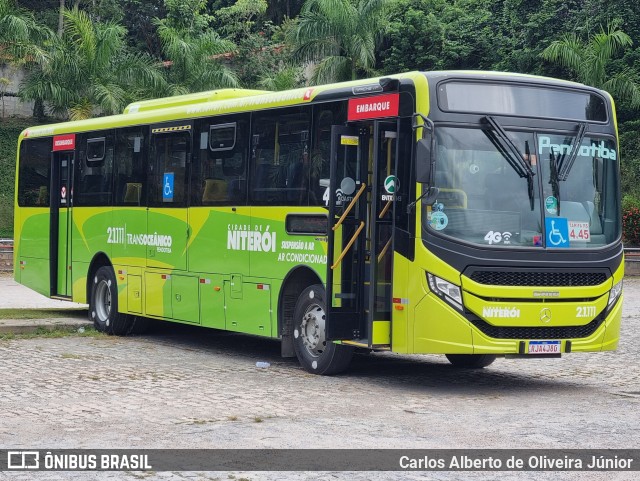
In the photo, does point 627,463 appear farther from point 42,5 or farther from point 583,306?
point 42,5

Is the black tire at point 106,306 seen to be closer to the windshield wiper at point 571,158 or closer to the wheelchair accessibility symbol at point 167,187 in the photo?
the wheelchair accessibility symbol at point 167,187

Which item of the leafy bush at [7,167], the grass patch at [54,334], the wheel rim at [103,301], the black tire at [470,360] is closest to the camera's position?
the black tire at [470,360]

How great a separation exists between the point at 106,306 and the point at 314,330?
594 cm

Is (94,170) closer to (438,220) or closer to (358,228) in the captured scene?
(358,228)

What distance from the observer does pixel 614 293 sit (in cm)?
1281

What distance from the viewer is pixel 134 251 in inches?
695

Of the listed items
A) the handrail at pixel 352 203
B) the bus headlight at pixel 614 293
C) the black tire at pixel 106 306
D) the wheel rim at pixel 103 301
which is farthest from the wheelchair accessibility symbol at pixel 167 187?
the bus headlight at pixel 614 293

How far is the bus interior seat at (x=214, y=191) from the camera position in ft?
50.4

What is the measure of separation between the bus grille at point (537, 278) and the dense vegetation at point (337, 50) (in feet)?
82.1

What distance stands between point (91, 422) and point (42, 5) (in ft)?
154

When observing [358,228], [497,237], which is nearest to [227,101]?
[358,228]

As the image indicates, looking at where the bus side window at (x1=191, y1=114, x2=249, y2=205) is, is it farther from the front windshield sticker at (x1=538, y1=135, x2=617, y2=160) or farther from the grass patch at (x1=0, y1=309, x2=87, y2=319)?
the grass patch at (x1=0, y1=309, x2=87, y2=319)

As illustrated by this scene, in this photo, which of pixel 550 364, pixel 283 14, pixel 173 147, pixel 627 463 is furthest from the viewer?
pixel 283 14

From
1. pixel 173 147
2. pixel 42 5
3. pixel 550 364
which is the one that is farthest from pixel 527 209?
pixel 42 5
